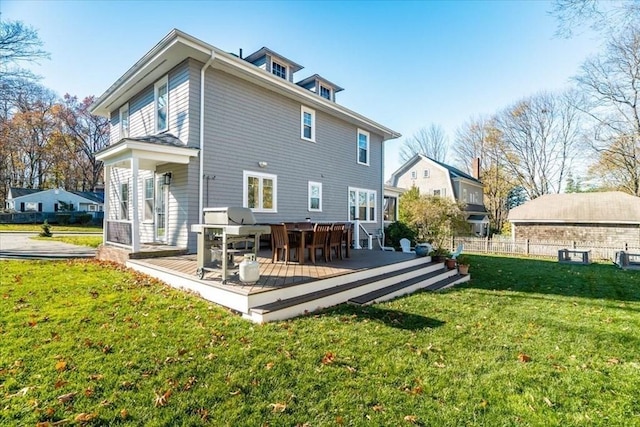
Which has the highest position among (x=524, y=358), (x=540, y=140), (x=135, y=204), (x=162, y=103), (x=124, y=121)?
(x=540, y=140)

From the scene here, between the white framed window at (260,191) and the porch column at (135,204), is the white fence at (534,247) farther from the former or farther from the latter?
the porch column at (135,204)

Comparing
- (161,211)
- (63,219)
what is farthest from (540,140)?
(63,219)

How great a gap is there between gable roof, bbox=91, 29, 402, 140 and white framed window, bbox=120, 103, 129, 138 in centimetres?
24

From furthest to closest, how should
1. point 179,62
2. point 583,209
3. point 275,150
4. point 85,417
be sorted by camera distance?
point 583,209 → point 275,150 → point 179,62 → point 85,417

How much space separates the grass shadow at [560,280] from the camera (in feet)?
25.4

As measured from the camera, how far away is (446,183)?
94.9 feet

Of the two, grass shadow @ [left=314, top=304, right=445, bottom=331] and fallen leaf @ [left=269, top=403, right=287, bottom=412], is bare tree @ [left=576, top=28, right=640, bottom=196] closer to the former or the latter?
grass shadow @ [left=314, top=304, right=445, bottom=331]

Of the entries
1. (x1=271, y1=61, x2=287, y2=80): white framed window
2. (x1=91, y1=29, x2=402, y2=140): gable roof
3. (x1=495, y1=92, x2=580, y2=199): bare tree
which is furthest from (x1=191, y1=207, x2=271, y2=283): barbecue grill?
(x1=495, y1=92, x2=580, y2=199): bare tree

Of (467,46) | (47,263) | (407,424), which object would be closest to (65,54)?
(47,263)

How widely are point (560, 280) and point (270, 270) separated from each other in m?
8.64

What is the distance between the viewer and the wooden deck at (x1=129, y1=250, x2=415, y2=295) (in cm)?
509

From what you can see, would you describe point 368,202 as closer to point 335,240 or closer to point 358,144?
point 358,144

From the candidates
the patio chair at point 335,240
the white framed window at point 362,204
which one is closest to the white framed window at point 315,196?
the white framed window at point 362,204

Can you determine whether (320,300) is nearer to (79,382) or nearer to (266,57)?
(79,382)
